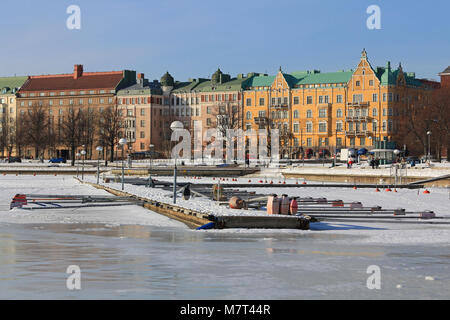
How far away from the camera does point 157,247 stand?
21656mm

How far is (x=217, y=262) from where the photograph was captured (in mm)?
18562

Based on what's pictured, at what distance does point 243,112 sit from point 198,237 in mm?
139657

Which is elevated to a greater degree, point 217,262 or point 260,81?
point 260,81

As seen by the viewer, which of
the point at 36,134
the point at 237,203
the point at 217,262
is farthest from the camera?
the point at 36,134

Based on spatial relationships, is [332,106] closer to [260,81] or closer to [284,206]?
[260,81]

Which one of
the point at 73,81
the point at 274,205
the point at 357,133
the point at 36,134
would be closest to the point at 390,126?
the point at 357,133

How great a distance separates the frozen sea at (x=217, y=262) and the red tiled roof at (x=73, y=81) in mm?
156082

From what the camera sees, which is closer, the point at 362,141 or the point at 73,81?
the point at 362,141

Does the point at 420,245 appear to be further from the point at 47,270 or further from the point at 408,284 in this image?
the point at 47,270

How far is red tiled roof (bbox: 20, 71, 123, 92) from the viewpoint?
183m

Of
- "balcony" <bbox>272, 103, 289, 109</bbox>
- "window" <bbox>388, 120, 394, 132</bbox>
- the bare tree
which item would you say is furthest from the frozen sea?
"balcony" <bbox>272, 103, 289, 109</bbox>

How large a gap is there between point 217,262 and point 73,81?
175 metres
